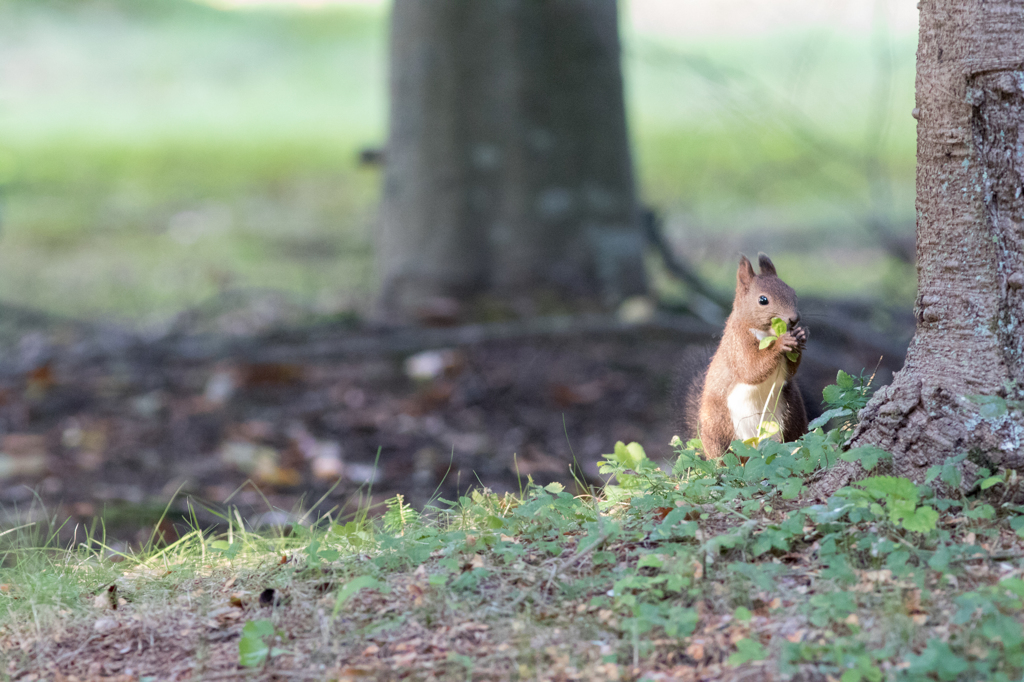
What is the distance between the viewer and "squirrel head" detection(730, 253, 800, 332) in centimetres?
274

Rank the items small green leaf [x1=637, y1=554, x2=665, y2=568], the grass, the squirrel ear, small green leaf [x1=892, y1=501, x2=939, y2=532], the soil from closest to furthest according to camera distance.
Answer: the grass < small green leaf [x1=892, y1=501, x2=939, y2=532] < small green leaf [x1=637, y1=554, x2=665, y2=568] < the squirrel ear < the soil

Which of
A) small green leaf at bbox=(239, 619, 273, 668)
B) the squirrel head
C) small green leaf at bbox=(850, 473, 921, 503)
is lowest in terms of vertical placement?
small green leaf at bbox=(239, 619, 273, 668)

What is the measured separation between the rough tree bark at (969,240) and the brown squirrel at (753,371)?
1.31ft

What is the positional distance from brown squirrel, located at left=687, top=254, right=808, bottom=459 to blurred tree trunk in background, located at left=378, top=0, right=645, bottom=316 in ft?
9.76

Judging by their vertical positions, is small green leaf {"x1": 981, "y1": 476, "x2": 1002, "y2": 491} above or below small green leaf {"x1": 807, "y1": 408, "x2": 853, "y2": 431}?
below

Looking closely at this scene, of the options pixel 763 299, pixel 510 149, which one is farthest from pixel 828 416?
pixel 510 149

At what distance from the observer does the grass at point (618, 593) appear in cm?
194

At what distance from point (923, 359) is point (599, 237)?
3643 mm

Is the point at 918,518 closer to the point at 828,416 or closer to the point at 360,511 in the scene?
the point at 828,416

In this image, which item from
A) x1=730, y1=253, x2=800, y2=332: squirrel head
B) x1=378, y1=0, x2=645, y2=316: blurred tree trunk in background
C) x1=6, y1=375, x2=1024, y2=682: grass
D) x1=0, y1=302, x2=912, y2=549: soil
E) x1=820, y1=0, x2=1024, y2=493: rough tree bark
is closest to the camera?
x1=6, y1=375, x2=1024, y2=682: grass

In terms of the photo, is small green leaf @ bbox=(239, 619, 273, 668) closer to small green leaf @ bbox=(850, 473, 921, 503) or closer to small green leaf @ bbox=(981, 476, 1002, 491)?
small green leaf @ bbox=(850, 473, 921, 503)

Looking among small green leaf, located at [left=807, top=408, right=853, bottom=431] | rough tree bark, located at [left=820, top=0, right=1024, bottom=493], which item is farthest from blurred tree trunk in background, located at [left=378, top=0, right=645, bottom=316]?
rough tree bark, located at [left=820, top=0, right=1024, bottom=493]

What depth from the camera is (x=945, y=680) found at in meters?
1.76

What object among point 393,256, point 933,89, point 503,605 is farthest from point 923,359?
point 393,256
